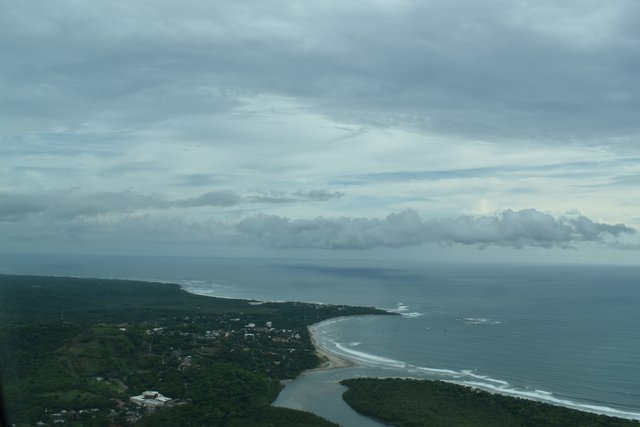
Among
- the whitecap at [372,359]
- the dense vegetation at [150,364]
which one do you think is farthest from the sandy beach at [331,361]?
the whitecap at [372,359]

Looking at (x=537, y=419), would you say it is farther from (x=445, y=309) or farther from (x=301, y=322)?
(x=445, y=309)

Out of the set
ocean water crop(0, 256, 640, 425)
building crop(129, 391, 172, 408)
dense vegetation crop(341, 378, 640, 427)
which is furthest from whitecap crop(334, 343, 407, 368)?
building crop(129, 391, 172, 408)

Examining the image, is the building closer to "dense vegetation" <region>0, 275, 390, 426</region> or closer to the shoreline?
"dense vegetation" <region>0, 275, 390, 426</region>

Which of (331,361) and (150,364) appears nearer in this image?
(150,364)

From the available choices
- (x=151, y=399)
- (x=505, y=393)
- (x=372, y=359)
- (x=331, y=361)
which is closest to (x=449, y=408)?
(x=505, y=393)

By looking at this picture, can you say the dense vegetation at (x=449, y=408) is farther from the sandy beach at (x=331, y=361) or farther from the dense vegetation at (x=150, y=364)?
the sandy beach at (x=331, y=361)

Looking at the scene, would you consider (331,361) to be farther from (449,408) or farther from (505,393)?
(449,408)
